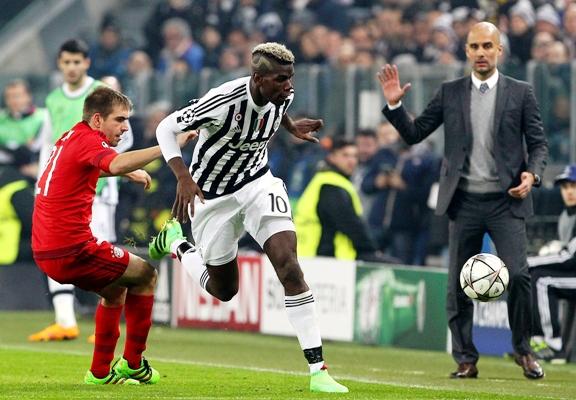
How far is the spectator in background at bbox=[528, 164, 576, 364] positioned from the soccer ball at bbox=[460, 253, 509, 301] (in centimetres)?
243

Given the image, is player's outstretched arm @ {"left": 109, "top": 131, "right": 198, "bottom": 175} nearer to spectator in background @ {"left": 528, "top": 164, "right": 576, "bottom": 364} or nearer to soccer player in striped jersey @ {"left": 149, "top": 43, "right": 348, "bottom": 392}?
soccer player in striped jersey @ {"left": 149, "top": 43, "right": 348, "bottom": 392}

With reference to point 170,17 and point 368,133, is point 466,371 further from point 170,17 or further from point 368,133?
point 170,17

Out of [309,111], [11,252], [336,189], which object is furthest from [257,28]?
[336,189]

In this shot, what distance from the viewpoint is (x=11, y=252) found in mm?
19656

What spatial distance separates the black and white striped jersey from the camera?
10.5m

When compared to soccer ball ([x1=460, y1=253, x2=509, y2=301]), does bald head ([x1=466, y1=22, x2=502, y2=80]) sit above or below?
above

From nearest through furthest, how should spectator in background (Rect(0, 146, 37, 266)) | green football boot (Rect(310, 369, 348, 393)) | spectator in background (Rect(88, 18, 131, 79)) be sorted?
green football boot (Rect(310, 369, 348, 393)) → spectator in background (Rect(0, 146, 37, 266)) → spectator in background (Rect(88, 18, 131, 79))

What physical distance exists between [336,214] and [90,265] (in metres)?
6.61

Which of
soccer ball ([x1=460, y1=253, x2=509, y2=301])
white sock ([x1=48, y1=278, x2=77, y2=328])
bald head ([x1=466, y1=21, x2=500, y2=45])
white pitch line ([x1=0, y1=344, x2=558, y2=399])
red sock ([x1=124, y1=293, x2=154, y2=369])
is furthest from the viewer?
white sock ([x1=48, y1=278, x2=77, y2=328])

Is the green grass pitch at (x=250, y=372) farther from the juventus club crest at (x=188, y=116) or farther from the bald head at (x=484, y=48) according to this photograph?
the bald head at (x=484, y=48)

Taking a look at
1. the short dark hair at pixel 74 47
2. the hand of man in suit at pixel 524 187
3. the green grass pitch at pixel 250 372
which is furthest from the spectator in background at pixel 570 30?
the hand of man in suit at pixel 524 187

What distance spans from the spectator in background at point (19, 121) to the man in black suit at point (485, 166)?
29.1ft

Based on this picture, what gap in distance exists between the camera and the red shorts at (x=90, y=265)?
10500 millimetres

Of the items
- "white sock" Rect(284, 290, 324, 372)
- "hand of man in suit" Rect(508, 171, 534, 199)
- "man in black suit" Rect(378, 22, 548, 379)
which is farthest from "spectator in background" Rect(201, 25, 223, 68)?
"white sock" Rect(284, 290, 324, 372)
